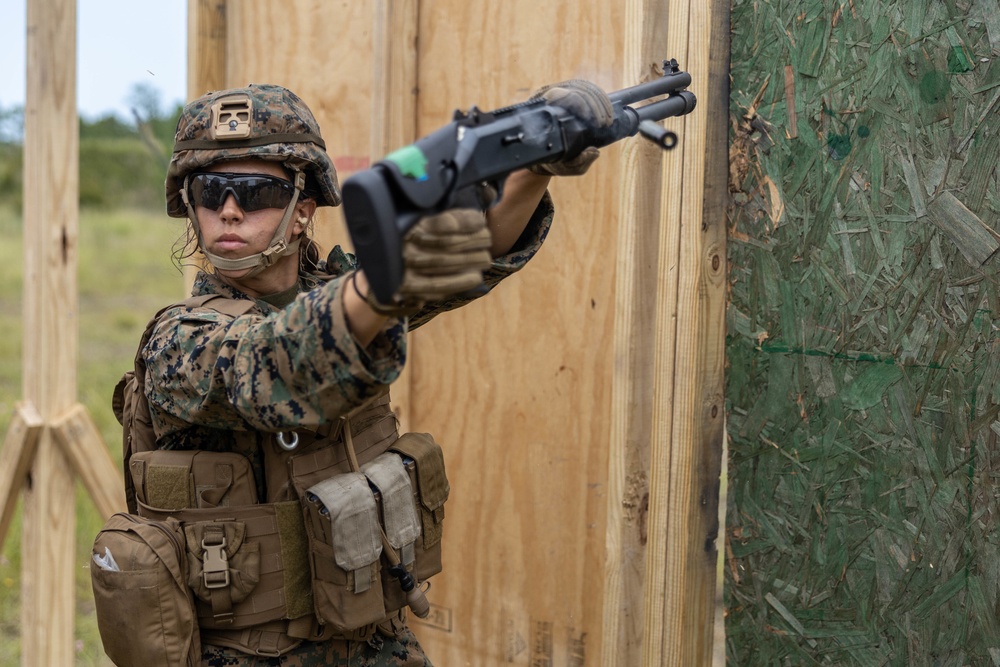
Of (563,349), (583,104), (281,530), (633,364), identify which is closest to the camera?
(583,104)

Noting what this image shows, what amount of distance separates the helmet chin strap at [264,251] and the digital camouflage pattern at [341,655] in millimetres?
880

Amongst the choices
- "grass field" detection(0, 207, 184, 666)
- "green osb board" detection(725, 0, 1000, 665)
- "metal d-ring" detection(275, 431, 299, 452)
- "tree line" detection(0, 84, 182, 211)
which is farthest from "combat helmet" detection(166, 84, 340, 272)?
"tree line" detection(0, 84, 182, 211)

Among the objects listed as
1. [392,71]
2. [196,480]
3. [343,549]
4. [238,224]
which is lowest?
[343,549]

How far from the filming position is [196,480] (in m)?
2.35

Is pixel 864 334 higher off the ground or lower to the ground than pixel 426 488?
higher

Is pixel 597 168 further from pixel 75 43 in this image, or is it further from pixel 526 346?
pixel 75 43

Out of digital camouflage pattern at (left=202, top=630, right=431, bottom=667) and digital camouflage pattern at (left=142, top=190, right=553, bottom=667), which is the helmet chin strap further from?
digital camouflage pattern at (left=202, top=630, right=431, bottom=667)

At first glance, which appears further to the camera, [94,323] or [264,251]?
[94,323]

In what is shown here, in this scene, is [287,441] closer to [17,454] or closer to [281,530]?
[281,530]

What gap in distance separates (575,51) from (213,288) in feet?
4.42

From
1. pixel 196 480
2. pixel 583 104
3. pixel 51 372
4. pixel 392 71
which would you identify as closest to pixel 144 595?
pixel 196 480

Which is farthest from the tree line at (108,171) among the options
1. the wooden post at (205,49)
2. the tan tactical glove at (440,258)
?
the tan tactical glove at (440,258)

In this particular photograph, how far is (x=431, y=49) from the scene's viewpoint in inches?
139

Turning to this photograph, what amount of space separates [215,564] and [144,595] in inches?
6.3
